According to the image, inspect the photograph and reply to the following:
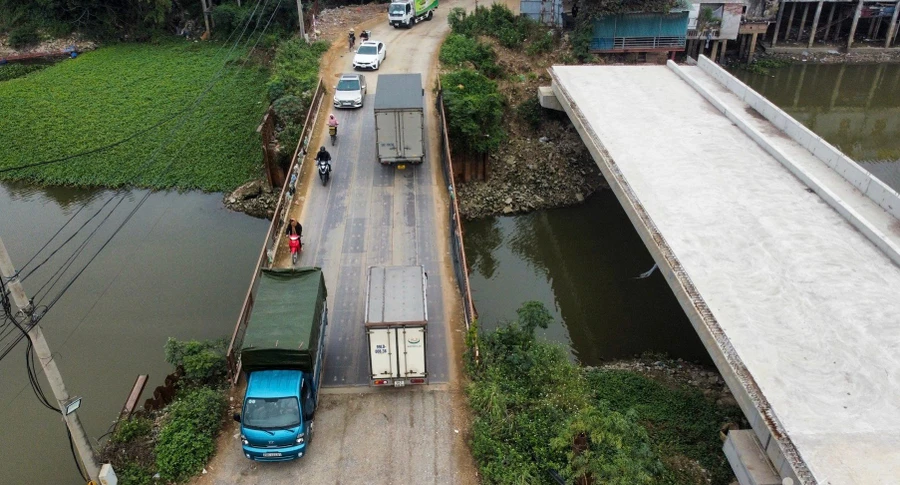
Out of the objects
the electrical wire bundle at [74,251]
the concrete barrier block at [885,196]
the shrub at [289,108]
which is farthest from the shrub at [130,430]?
the concrete barrier block at [885,196]

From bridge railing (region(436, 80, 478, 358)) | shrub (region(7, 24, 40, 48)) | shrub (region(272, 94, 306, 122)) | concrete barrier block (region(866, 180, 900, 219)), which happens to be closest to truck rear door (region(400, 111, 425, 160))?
bridge railing (region(436, 80, 478, 358))

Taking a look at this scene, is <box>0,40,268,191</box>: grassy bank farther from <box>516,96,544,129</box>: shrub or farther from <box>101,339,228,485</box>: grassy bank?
<box>101,339,228,485</box>: grassy bank

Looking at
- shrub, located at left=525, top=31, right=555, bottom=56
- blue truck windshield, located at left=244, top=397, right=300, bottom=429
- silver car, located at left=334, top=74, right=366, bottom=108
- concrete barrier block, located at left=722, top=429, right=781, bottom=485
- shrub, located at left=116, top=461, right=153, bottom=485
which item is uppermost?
shrub, located at left=525, top=31, right=555, bottom=56

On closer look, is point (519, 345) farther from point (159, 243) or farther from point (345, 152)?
point (159, 243)

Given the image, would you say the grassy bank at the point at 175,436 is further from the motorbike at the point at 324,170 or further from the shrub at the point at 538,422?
the motorbike at the point at 324,170

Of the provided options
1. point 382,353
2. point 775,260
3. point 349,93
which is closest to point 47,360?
point 382,353

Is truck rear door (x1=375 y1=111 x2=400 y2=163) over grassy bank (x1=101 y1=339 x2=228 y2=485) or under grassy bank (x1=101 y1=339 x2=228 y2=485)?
over
